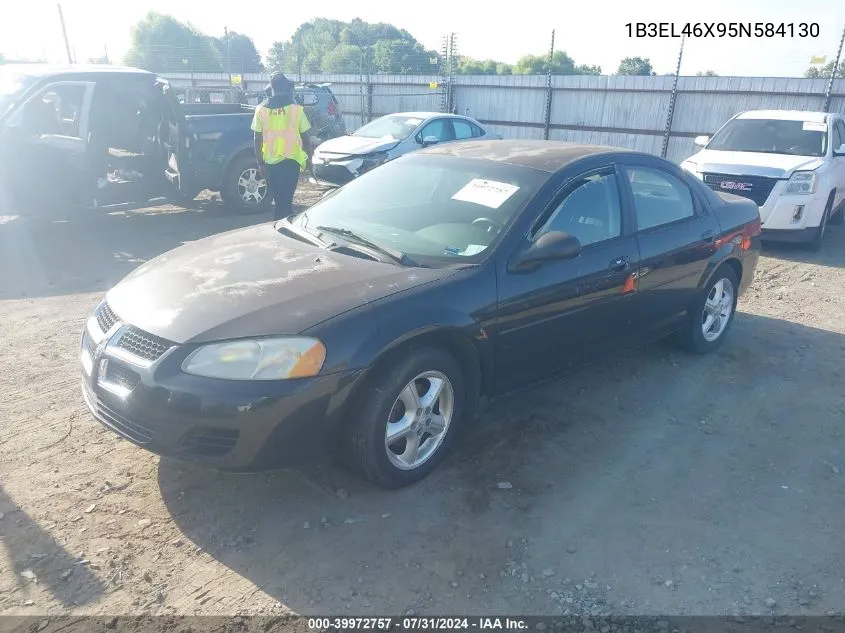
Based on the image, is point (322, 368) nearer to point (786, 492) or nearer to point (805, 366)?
point (786, 492)

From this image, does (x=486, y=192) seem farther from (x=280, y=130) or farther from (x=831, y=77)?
(x=831, y=77)

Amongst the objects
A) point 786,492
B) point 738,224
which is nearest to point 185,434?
point 786,492

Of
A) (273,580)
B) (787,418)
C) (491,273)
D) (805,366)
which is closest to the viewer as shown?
(273,580)

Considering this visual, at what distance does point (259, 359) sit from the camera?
2807 millimetres

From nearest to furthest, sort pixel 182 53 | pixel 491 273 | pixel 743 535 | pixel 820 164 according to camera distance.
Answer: pixel 743 535 → pixel 491 273 → pixel 820 164 → pixel 182 53

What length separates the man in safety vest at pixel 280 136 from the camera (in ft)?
25.5

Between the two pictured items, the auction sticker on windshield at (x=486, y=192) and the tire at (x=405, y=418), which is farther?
the auction sticker on windshield at (x=486, y=192)

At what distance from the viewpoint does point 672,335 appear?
5191mm

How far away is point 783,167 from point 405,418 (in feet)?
24.7

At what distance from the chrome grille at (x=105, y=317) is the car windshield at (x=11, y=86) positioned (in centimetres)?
578

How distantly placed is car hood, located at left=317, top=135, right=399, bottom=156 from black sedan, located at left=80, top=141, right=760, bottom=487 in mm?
7241

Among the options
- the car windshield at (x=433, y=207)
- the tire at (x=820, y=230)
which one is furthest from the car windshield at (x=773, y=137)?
the car windshield at (x=433, y=207)

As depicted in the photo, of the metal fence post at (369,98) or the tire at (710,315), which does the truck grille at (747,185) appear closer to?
the tire at (710,315)

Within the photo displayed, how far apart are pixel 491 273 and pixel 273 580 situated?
1.81 meters
